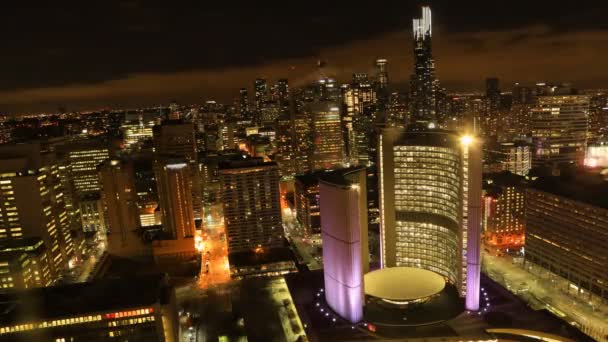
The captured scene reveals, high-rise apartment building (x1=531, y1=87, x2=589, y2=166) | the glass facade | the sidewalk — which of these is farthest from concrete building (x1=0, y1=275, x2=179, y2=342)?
high-rise apartment building (x1=531, y1=87, x2=589, y2=166)

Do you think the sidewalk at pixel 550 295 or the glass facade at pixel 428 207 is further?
the sidewalk at pixel 550 295

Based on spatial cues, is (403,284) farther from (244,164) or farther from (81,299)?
(244,164)

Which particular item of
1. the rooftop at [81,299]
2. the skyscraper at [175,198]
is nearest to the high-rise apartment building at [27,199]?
the skyscraper at [175,198]

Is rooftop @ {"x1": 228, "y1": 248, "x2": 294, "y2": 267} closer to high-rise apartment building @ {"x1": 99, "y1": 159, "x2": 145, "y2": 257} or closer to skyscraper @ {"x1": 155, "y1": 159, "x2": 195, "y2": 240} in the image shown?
skyscraper @ {"x1": 155, "y1": 159, "x2": 195, "y2": 240}

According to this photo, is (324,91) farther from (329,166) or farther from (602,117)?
(602,117)

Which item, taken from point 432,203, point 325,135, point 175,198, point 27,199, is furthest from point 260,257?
point 325,135

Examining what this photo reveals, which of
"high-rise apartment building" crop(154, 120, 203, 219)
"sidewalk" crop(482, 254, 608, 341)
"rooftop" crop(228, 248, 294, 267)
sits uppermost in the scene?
"high-rise apartment building" crop(154, 120, 203, 219)

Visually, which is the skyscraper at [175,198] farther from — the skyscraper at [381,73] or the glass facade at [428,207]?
the skyscraper at [381,73]
